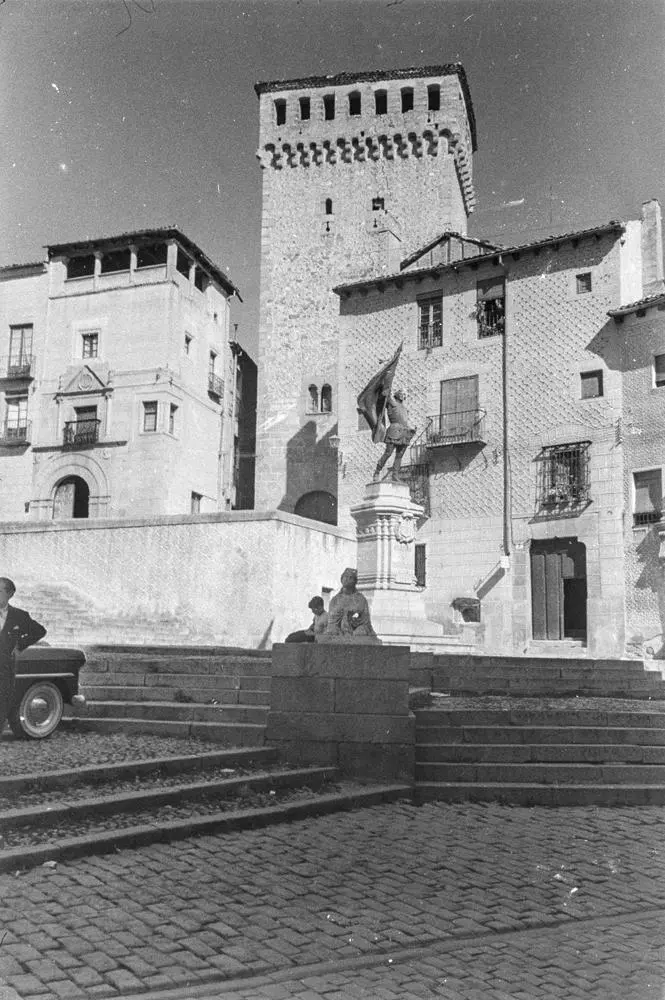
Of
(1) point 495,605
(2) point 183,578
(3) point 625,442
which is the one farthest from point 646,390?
(2) point 183,578

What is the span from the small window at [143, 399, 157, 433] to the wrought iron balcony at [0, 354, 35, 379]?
5595mm

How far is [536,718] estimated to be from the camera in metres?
10.2

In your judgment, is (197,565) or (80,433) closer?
(197,565)

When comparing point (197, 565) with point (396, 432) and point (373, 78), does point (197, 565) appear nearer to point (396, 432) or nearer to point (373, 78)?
point (396, 432)

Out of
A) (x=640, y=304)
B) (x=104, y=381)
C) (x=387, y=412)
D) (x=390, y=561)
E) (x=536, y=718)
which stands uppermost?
(x=104, y=381)

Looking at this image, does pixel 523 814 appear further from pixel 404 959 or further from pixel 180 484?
pixel 180 484

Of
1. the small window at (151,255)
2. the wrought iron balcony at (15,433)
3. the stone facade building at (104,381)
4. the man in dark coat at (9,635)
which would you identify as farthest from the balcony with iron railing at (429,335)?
the man in dark coat at (9,635)

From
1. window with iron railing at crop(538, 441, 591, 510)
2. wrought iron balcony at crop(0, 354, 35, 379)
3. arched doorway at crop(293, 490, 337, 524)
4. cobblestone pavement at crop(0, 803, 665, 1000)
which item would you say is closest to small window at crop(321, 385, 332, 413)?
arched doorway at crop(293, 490, 337, 524)

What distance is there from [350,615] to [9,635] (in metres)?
4.45

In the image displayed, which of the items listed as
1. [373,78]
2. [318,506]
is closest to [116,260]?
[373,78]

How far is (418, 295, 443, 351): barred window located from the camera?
33.3m

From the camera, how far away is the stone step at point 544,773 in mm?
9117

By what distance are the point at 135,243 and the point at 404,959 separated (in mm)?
38859

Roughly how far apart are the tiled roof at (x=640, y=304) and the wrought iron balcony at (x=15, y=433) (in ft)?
84.1
